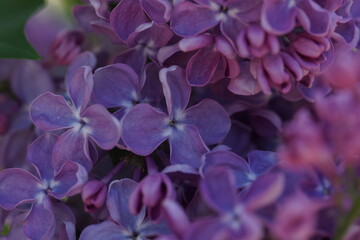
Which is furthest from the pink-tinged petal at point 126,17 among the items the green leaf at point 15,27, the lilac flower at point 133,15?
the green leaf at point 15,27

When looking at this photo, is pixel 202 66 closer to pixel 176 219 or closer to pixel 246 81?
pixel 246 81

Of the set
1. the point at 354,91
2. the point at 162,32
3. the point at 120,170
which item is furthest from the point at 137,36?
the point at 354,91

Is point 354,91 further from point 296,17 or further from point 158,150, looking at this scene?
point 158,150

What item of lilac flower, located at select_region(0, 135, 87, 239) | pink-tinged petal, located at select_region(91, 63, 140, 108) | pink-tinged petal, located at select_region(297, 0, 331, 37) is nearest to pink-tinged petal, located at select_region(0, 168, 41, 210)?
lilac flower, located at select_region(0, 135, 87, 239)

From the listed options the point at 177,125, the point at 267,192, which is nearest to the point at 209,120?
the point at 177,125

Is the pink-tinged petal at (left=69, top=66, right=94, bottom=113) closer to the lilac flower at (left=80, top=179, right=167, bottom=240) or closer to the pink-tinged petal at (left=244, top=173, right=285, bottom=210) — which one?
the lilac flower at (left=80, top=179, right=167, bottom=240)

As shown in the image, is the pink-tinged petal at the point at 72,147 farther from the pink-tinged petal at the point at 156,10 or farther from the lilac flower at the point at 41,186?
the pink-tinged petal at the point at 156,10
